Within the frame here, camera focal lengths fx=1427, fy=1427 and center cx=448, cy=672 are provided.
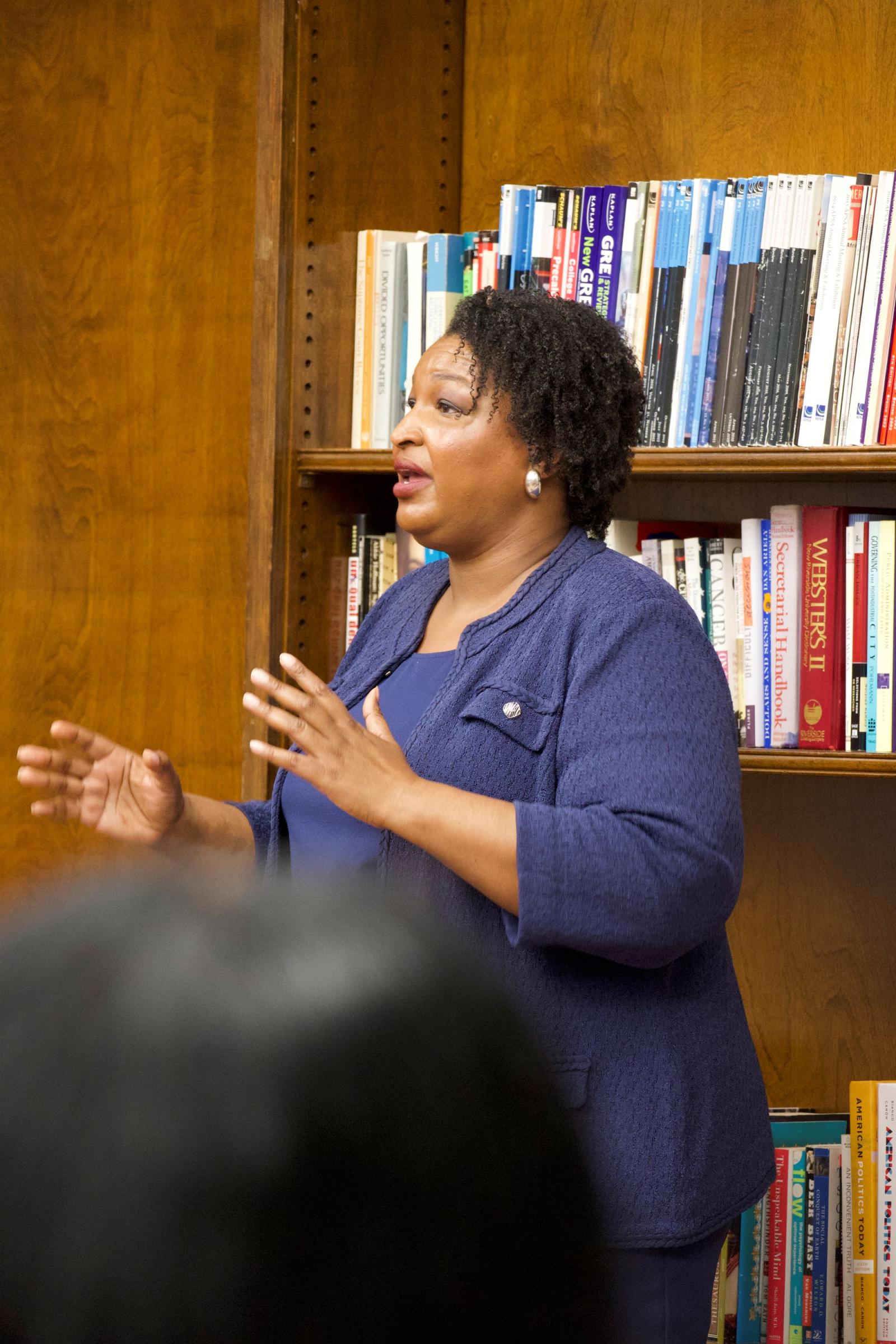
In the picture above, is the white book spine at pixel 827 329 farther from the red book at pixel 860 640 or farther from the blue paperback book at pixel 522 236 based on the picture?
the blue paperback book at pixel 522 236

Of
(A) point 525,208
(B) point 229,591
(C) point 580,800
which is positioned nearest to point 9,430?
(B) point 229,591

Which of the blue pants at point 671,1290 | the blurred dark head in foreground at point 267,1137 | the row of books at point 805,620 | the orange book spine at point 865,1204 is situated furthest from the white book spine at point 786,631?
the blurred dark head in foreground at point 267,1137

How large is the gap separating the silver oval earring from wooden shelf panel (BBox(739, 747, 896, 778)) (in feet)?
1.69

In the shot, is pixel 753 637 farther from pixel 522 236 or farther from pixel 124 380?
pixel 124 380

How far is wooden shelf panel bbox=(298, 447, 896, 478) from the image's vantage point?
5.90 feet

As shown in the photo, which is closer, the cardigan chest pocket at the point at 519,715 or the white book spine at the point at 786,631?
the cardigan chest pocket at the point at 519,715

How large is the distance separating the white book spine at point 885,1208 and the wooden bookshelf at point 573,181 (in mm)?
241

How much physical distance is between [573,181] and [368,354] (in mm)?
493

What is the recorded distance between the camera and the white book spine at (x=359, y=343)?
2.08 metres

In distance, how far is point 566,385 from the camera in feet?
4.95

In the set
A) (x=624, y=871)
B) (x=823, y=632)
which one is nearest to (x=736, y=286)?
(x=823, y=632)

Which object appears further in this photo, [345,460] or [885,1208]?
[345,460]

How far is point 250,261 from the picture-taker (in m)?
2.50

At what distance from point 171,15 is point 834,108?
3.81ft
